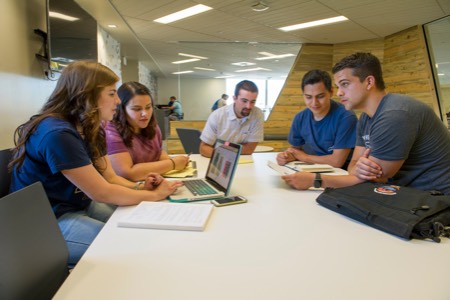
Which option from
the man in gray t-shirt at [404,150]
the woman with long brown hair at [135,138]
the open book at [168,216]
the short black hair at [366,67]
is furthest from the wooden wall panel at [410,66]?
the open book at [168,216]

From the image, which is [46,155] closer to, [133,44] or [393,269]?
[393,269]

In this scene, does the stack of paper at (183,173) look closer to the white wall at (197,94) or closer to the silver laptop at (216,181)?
the silver laptop at (216,181)

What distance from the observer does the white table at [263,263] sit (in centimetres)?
67

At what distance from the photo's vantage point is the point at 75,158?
45.0 inches

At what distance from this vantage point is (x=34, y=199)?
2.57 ft

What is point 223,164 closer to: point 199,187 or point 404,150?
point 199,187

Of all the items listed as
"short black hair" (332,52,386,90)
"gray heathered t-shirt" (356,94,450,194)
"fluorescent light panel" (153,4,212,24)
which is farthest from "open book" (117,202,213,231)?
"fluorescent light panel" (153,4,212,24)

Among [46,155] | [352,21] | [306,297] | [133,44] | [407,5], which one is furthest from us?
[133,44]

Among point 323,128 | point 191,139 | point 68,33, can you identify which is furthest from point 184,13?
point 323,128

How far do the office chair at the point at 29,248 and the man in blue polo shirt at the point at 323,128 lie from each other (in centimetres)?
149

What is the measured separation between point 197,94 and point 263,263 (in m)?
7.66

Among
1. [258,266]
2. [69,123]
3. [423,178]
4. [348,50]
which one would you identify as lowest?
[258,266]

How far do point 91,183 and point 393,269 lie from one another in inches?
40.7

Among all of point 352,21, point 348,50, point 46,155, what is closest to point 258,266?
point 46,155
